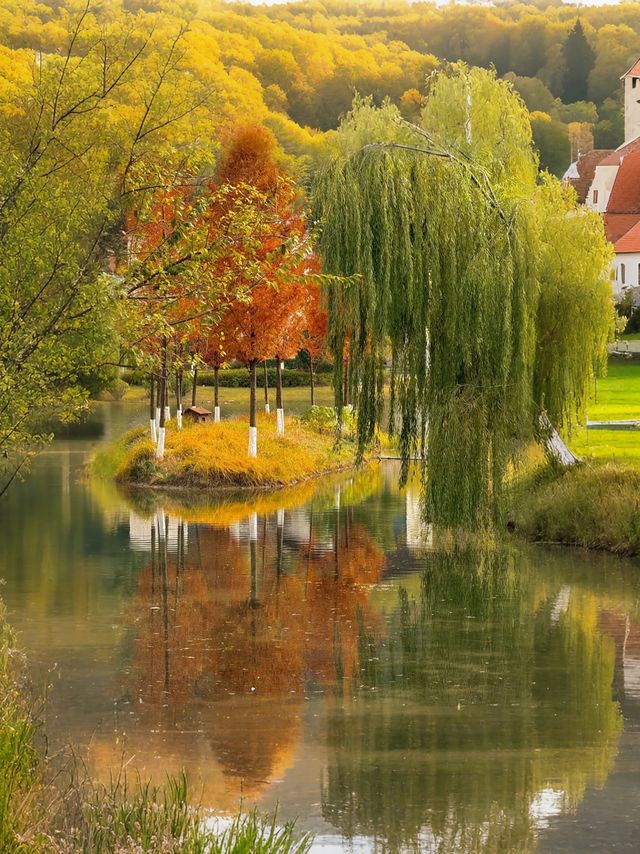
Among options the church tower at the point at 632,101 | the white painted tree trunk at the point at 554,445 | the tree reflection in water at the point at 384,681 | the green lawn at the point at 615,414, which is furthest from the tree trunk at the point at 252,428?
the church tower at the point at 632,101

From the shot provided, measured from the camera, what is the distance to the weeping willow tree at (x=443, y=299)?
22.1 meters

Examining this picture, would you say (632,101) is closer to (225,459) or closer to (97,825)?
(225,459)

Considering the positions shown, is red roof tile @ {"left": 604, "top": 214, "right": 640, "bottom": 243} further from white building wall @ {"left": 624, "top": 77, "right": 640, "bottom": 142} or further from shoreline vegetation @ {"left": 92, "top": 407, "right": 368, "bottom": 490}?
shoreline vegetation @ {"left": 92, "top": 407, "right": 368, "bottom": 490}

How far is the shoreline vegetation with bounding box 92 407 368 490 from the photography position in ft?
112

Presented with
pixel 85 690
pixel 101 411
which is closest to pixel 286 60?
pixel 101 411

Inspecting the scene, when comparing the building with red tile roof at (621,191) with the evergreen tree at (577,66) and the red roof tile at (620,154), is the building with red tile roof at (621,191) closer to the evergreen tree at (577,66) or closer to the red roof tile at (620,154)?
the red roof tile at (620,154)

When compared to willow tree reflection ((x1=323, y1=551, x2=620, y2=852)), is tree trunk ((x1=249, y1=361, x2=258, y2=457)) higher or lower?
higher

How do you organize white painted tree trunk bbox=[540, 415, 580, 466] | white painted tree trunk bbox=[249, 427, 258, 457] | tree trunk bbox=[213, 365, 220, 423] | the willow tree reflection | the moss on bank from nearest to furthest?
the willow tree reflection < the moss on bank < white painted tree trunk bbox=[540, 415, 580, 466] < white painted tree trunk bbox=[249, 427, 258, 457] < tree trunk bbox=[213, 365, 220, 423]

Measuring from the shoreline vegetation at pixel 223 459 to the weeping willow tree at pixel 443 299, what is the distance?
355 inches

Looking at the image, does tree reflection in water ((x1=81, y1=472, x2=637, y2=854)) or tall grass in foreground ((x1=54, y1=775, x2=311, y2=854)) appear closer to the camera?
tall grass in foreground ((x1=54, y1=775, x2=311, y2=854))

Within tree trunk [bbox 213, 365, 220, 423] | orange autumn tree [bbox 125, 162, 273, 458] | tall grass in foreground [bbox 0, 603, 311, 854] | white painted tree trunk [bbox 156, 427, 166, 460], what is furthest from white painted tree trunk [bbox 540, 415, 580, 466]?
tree trunk [bbox 213, 365, 220, 423]

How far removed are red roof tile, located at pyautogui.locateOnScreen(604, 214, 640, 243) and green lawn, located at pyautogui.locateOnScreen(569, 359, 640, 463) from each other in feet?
56.9

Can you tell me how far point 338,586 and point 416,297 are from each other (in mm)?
4795

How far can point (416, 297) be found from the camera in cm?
2244
